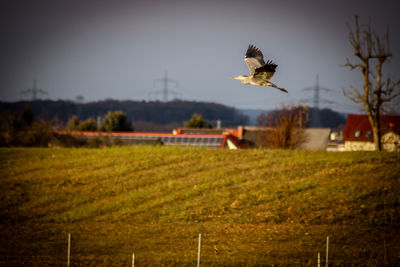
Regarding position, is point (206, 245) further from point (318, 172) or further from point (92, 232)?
point (318, 172)

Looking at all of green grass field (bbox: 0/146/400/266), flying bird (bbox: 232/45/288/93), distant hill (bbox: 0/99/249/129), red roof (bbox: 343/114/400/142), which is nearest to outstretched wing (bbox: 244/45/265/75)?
flying bird (bbox: 232/45/288/93)

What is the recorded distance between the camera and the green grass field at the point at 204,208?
1273 centimetres

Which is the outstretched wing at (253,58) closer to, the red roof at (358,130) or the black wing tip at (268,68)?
the black wing tip at (268,68)

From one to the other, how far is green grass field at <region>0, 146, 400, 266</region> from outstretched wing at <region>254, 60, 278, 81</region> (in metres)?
8.07

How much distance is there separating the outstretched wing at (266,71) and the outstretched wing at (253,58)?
97 mm

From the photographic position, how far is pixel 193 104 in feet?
317

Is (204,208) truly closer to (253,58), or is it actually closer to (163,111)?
(253,58)

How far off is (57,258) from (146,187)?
8.66 meters

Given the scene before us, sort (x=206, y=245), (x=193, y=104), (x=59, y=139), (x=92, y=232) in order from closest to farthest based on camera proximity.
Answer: (x=206, y=245), (x=92, y=232), (x=59, y=139), (x=193, y=104)

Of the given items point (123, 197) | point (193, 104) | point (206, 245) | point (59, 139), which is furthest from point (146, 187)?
point (193, 104)

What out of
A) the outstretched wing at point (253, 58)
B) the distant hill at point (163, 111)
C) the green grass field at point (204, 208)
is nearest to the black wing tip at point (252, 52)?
the outstretched wing at point (253, 58)

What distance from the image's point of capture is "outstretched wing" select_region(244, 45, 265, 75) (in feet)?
16.5

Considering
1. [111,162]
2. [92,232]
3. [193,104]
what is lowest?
[92,232]

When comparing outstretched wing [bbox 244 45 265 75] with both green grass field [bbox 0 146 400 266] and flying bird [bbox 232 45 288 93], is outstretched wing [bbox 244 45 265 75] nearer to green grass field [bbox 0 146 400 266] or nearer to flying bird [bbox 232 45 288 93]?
flying bird [bbox 232 45 288 93]
